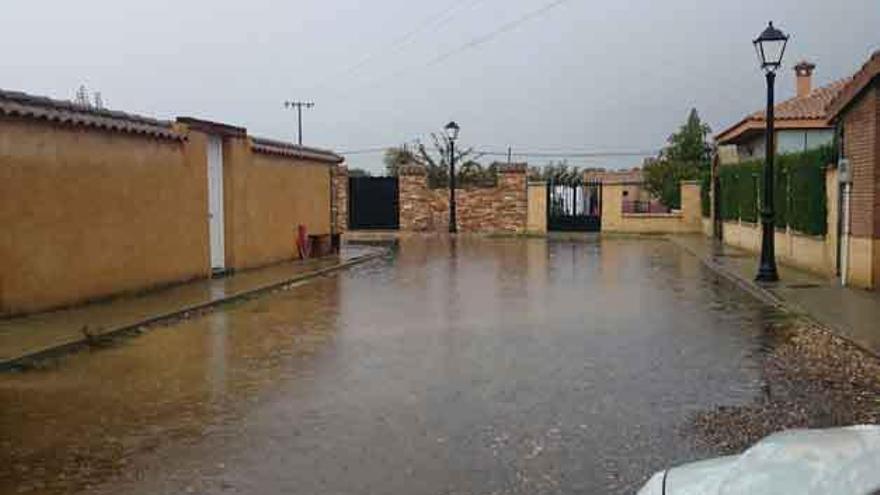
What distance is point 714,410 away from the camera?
7.68 m

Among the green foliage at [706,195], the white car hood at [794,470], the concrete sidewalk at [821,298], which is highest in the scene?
the green foliage at [706,195]

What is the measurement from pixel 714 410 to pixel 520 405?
1.52 metres

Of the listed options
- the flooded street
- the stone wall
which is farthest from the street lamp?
the flooded street

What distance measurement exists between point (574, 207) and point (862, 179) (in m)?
25.3

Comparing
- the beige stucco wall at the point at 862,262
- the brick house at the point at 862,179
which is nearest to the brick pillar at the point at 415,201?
the brick house at the point at 862,179

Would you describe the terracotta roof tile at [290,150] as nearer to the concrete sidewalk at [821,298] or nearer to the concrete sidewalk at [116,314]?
the concrete sidewalk at [116,314]

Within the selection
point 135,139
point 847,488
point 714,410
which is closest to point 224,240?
point 135,139

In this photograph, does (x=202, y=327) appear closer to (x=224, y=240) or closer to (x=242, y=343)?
(x=242, y=343)

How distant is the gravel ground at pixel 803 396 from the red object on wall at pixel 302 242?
618 inches

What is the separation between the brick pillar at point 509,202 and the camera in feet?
136

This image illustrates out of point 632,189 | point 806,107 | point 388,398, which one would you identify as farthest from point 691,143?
point 388,398

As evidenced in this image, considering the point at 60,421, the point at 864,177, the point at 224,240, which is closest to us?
the point at 60,421

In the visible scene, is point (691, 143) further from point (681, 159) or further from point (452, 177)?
point (452, 177)

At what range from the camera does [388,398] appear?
813cm
